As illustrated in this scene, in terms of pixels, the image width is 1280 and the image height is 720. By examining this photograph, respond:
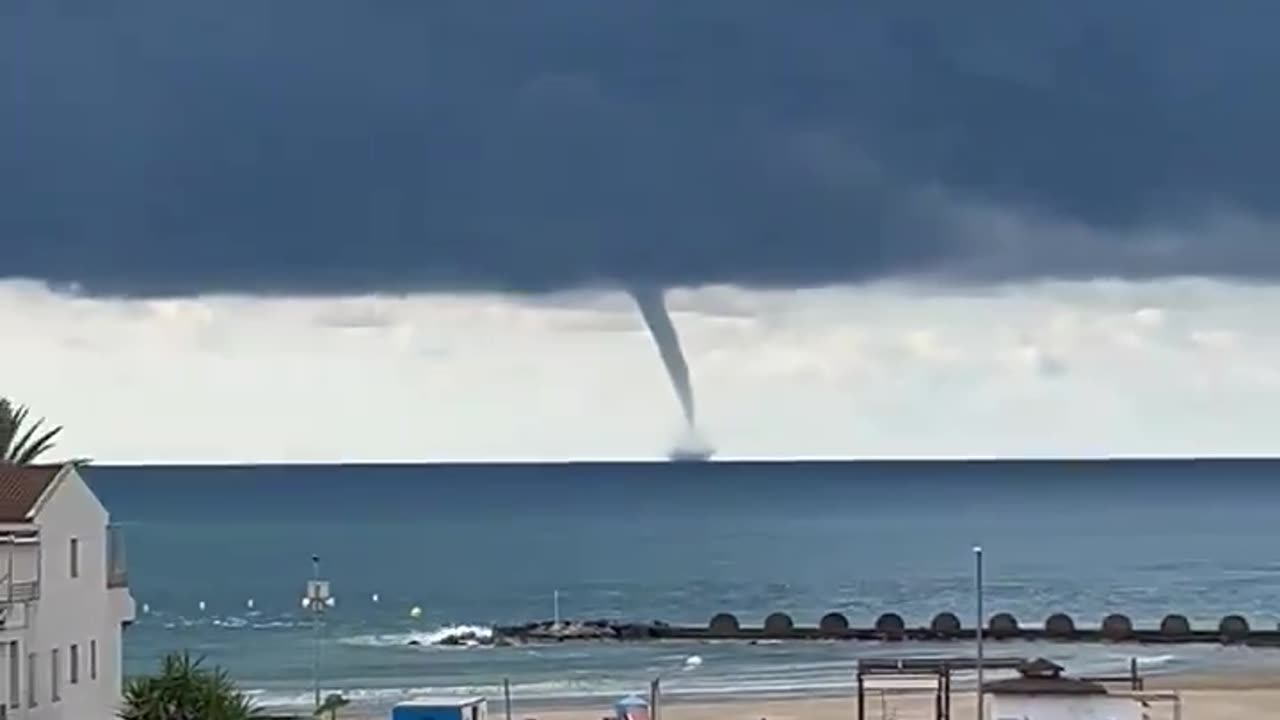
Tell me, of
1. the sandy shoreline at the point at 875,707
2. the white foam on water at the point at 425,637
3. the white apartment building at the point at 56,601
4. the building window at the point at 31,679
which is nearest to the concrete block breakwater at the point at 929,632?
the white foam on water at the point at 425,637

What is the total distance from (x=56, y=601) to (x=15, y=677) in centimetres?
202

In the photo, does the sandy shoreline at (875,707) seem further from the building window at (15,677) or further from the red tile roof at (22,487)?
the building window at (15,677)

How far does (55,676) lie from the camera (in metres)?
38.9

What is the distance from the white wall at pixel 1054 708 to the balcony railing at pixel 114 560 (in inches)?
583

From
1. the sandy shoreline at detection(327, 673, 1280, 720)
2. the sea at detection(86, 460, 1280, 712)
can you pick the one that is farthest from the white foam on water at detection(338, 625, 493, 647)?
the sandy shoreline at detection(327, 673, 1280, 720)

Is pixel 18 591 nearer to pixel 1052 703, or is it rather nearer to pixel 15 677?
pixel 15 677

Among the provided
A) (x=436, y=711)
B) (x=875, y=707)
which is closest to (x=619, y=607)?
(x=875, y=707)

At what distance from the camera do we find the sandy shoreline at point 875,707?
216 ft

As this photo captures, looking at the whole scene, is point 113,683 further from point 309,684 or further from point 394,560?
point 394,560

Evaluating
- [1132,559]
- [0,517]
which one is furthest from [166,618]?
[0,517]

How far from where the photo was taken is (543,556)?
19650 centimetres

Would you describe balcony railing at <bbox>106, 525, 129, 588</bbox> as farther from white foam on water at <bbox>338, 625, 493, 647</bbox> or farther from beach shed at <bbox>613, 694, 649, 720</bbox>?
white foam on water at <bbox>338, 625, 493, 647</bbox>

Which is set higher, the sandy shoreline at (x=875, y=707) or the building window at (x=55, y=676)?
the building window at (x=55, y=676)

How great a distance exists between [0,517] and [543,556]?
523ft
